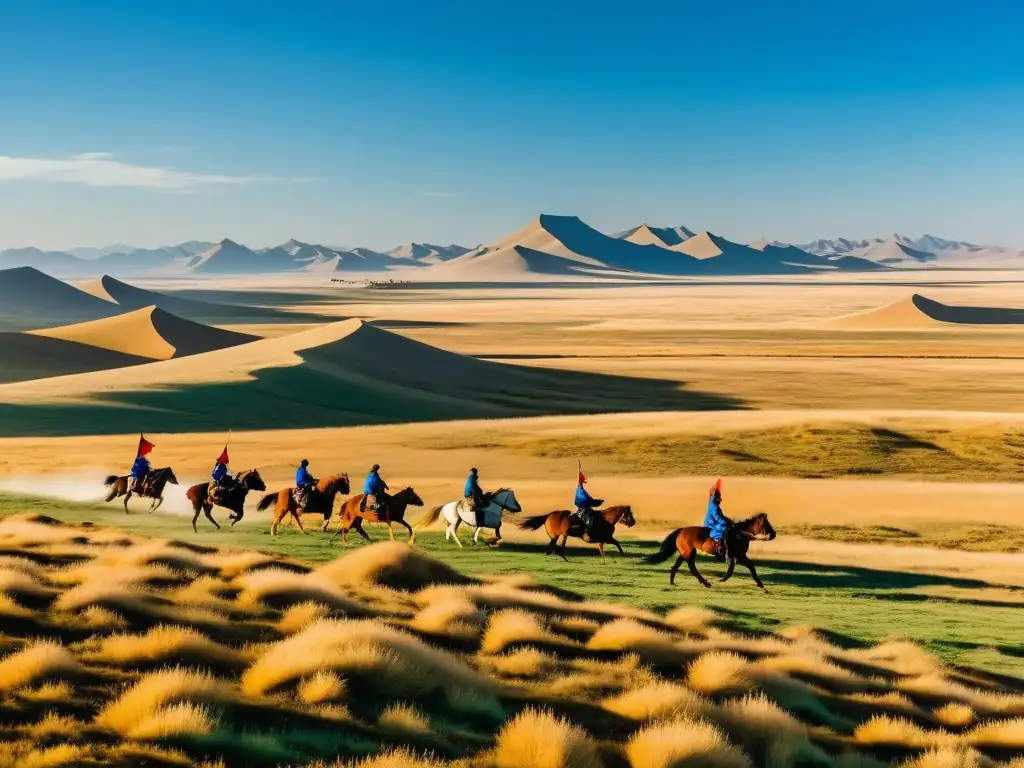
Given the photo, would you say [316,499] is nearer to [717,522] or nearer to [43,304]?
[717,522]

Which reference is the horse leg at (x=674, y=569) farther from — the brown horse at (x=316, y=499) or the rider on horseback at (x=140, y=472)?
the rider on horseback at (x=140, y=472)

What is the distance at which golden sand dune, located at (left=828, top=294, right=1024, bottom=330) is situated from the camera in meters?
129

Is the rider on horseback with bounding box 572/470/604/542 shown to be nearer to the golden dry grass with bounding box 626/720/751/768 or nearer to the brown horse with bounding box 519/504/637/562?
the brown horse with bounding box 519/504/637/562

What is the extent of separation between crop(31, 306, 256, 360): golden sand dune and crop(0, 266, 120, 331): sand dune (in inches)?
1948

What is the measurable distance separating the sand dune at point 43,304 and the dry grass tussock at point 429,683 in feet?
476

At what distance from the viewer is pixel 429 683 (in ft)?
37.7

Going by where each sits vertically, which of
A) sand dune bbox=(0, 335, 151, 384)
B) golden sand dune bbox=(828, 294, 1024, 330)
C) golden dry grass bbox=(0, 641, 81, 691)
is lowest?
sand dune bbox=(0, 335, 151, 384)

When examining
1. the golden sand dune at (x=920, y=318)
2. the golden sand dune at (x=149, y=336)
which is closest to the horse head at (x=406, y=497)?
the golden sand dune at (x=149, y=336)

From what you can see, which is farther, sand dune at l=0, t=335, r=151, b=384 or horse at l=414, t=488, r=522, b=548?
sand dune at l=0, t=335, r=151, b=384

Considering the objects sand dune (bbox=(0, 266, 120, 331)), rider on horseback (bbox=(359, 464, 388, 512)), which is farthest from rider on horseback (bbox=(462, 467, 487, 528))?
sand dune (bbox=(0, 266, 120, 331))

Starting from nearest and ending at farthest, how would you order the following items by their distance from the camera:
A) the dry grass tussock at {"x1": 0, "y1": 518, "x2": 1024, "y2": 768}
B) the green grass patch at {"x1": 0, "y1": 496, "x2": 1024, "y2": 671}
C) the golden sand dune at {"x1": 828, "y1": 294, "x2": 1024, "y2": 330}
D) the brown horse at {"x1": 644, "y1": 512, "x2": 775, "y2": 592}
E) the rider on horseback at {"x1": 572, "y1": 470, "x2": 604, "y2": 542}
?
1. the dry grass tussock at {"x1": 0, "y1": 518, "x2": 1024, "y2": 768}
2. the green grass patch at {"x1": 0, "y1": 496, "x2": 1024, "y2": 671}
3. the brown horse at {"x1": 644, "y1": 512, "x2": 775, "y2": 592}
4. the rider on horseback at {"x1": 572, "y1": 470, "x2": 604, "y2": 542}
5. the golden sand dune at {"x1": 828, "y1": 294, "x2": 1024, "y2": 330}

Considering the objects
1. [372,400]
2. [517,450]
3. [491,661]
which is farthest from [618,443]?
[491,661]

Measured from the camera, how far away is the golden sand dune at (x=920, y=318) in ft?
423

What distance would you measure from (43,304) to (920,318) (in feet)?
466
